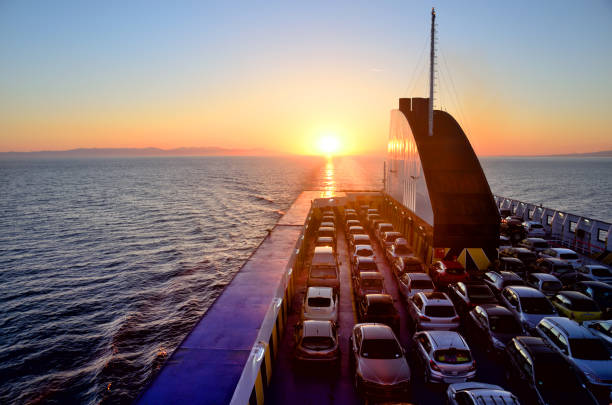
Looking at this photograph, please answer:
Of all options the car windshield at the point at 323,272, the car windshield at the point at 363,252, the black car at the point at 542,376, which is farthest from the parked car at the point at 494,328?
the car windshield at the point at 363,252

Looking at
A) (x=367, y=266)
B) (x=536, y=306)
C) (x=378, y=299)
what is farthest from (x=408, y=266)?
(x=536, y=306)

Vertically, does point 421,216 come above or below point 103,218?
above

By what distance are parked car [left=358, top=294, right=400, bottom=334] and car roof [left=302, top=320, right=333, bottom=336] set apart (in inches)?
88.6

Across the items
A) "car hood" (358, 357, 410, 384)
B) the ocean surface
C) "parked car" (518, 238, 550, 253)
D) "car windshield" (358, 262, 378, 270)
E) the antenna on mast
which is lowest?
the ocean surface

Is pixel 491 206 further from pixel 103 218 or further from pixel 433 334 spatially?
pixel 103 218

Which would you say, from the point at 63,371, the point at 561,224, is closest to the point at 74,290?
the point at 63,371

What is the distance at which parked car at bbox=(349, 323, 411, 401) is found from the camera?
8586 millimetres

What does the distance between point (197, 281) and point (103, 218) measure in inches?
1436

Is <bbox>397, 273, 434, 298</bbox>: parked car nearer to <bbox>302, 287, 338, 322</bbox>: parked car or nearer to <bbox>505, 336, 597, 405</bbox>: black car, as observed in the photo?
<bbox>302, 287, 338, 322</bbox>: parked car

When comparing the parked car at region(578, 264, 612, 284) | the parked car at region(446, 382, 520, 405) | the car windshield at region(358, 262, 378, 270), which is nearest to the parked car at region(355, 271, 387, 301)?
the car windshield at region(358, 262, 378, 270)

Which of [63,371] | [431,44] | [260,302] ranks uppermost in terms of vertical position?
[431,44]

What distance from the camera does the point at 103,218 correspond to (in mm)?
55344

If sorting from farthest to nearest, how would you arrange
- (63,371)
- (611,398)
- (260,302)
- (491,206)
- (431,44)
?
1. (431,44)
2. (491,206)
3. (63,371)
4. (260,302)
5. (611,398)

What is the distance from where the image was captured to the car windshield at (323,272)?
16.0 metres
